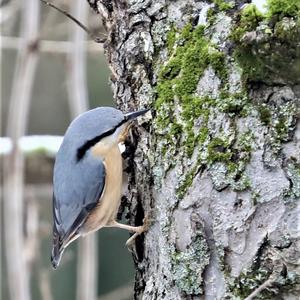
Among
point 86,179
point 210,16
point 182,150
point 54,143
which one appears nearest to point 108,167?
point 86,179

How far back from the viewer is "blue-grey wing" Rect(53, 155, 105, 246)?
5.99 feet

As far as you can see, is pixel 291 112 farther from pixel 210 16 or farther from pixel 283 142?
pixel 210 16

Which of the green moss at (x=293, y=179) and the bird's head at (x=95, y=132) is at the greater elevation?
the bird's head at (x=95, y=132)

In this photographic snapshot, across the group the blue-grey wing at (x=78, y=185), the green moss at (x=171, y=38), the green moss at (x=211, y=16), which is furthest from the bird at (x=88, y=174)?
the green moss at (x=211, y=16)

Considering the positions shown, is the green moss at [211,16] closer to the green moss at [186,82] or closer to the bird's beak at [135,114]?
the green moss at [186,82]

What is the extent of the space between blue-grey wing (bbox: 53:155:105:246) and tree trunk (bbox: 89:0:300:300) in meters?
0.27

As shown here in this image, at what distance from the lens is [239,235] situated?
53.0 inches

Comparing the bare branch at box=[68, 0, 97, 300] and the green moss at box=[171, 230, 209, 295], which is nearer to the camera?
the green moss at box=[171, 230, 209, 295]

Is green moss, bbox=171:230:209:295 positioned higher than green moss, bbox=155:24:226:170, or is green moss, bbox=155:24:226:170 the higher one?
green moss, bbox=155:24:226:170

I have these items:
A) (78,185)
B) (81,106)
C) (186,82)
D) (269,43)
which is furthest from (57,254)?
(269,43)

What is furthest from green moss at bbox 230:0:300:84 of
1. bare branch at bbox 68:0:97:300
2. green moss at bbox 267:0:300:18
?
bare branch at bbox 68:0:97:300

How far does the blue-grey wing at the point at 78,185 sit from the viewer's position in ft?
5.99

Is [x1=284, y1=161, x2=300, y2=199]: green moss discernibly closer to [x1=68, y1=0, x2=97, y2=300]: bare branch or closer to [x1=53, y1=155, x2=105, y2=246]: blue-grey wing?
[x1=53, y1=155, x2=105, y2=246]: blue-grey wing

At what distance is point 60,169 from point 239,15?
0.66 m
